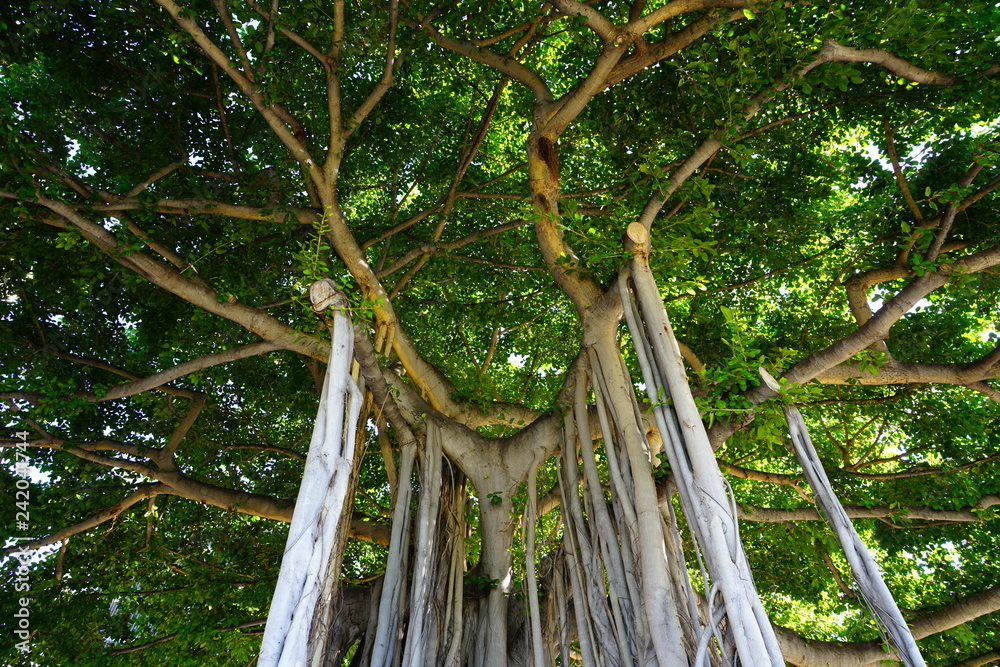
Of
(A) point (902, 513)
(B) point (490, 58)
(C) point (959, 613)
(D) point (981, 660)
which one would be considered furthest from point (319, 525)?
(D) point (981, 660)

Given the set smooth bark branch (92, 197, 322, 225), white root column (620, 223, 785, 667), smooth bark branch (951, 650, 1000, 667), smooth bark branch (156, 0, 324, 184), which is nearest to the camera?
white root column (620, 223, 785, 667)

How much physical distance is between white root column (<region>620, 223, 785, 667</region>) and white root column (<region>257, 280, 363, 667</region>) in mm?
1275

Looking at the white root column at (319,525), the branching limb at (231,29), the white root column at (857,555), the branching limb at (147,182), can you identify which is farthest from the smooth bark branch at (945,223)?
the branching limb at (147,182)

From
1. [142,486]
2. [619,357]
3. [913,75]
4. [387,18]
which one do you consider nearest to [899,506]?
[619,357]

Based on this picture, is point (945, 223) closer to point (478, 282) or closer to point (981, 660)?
point (981, 660)

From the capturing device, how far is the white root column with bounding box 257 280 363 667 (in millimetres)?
2010

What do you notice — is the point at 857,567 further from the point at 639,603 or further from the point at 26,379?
the point at 26,379

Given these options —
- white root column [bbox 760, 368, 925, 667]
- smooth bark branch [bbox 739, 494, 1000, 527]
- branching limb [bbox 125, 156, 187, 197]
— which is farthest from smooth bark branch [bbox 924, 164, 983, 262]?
branching limb [bbox 125, 156, 187, 197]

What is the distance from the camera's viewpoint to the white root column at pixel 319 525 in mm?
2010

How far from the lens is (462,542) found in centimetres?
356

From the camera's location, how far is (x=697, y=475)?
236cm

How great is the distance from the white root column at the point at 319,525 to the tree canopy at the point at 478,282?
0.96 feet

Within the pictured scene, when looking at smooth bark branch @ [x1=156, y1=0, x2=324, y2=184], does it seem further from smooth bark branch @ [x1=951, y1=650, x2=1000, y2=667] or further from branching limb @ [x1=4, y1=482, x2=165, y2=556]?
smooth bark branch @ [x1=951, y1=650, x2=1000, y2=667]

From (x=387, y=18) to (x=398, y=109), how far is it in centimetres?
113
